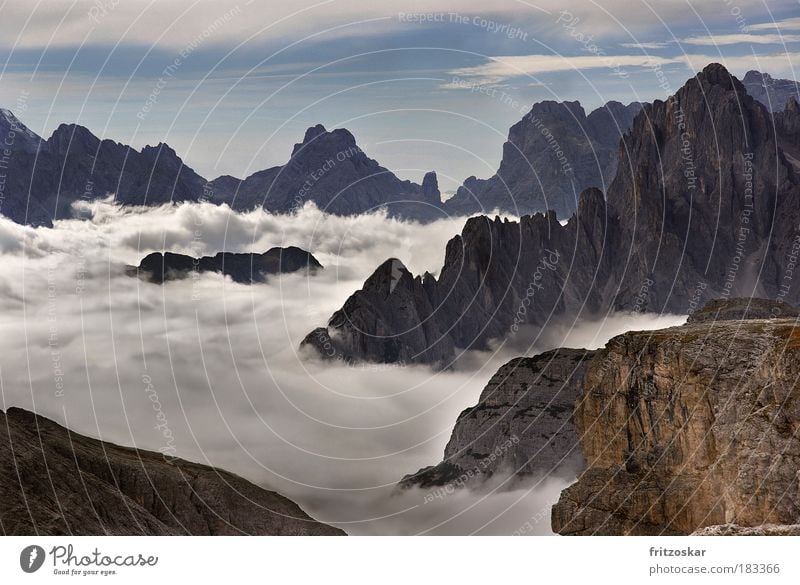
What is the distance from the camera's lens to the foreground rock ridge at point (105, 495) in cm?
14112

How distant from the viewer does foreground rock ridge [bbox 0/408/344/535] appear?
141 metres

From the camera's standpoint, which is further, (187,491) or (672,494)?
(187,491)
